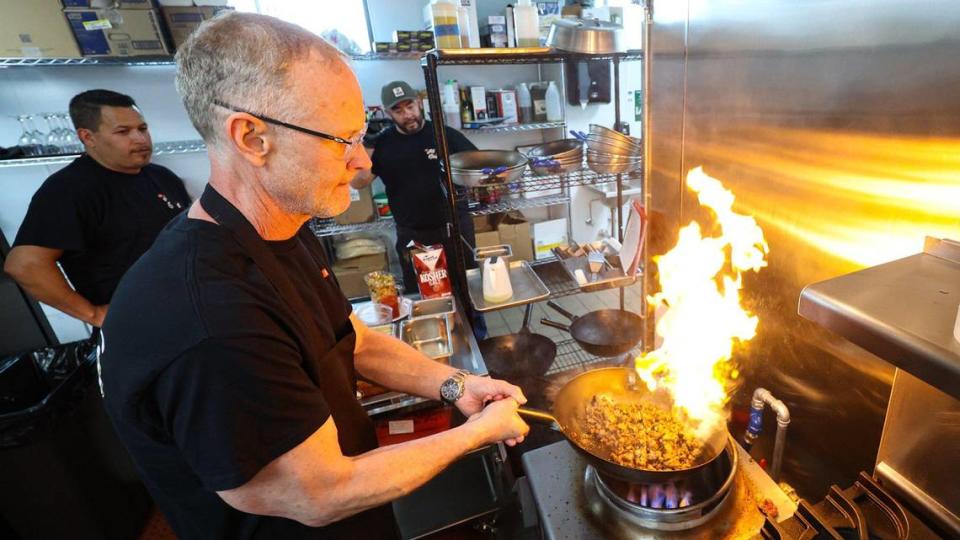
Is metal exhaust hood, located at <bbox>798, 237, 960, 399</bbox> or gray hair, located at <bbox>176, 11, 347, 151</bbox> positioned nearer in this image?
metal exhaust hood, located at <bbox>798, 237, 960, 399</bbox>

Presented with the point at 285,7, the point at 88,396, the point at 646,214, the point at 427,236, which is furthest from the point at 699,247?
the point at 285,7

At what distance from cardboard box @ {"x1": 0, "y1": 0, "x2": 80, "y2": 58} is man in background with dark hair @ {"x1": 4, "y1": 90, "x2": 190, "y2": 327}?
0.90 metres

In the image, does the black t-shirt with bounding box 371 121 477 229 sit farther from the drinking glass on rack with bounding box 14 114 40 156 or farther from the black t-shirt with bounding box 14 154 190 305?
the drinking glass on rack with bounding box 14 114 40 156

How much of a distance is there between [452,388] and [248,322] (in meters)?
0.73

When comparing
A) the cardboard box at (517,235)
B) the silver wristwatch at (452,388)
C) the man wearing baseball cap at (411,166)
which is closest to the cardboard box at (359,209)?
the man wearing baseball cap at (411,166)

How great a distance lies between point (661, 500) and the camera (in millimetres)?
1060

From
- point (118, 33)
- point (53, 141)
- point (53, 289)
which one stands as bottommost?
point (53, 289)

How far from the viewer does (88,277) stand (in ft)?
7.03

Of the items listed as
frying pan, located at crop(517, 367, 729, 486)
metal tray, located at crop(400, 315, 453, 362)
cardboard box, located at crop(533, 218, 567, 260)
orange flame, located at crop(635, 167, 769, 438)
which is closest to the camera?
frying pan, located at crop(517, 367, 729, 486)

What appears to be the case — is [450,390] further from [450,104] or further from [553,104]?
[553,104]

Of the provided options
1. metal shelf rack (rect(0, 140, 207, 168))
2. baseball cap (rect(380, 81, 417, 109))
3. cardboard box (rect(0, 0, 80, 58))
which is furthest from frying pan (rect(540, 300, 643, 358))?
cardboard box (rect(0, 0, 80, 58))

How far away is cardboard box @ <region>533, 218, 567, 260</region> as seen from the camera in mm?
4504

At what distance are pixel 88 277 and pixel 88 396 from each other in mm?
583

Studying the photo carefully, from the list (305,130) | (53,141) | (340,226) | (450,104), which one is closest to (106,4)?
(53,141)
